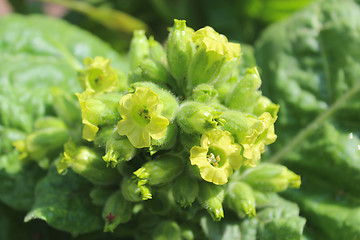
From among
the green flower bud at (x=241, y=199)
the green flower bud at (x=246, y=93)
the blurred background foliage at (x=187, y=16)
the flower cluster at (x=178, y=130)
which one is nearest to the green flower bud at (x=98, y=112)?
the flower cluster at (x=178, y=130)

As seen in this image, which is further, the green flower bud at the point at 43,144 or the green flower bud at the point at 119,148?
the green flower bud at the point at 43,144

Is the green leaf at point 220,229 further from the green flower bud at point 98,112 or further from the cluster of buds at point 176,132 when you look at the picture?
the green flower bud at point 98,112

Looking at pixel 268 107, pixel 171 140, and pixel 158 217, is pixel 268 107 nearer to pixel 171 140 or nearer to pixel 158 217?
pixel 171 140

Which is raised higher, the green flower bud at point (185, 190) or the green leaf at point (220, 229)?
the green flower bud at point (185, 190)

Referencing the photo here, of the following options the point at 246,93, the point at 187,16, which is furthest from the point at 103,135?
the point at 187,16

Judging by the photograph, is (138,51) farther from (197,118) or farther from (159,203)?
(159,203)

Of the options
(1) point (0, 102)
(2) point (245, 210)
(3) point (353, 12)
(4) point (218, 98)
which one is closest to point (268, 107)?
(4) point (218, 98)
